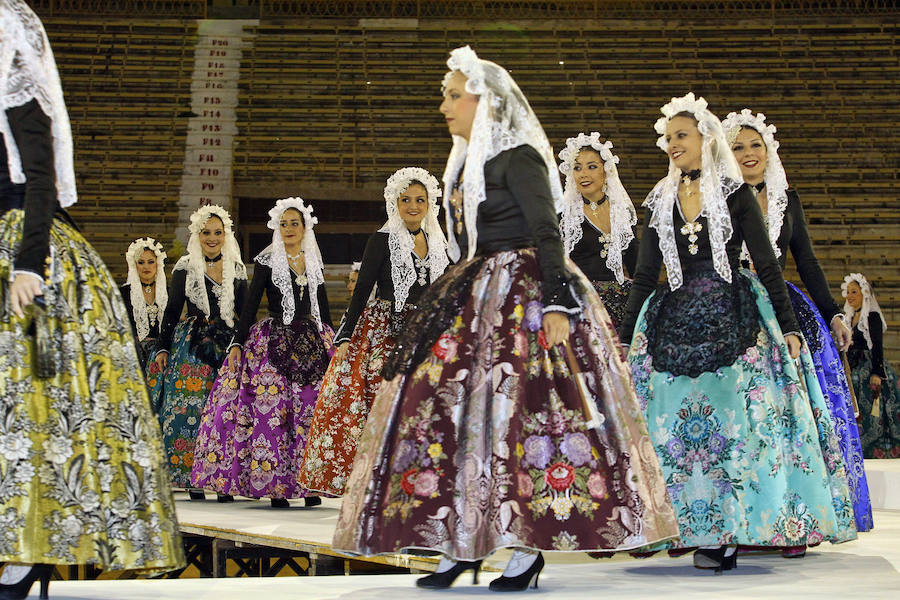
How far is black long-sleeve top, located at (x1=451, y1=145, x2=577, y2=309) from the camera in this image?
2646mm

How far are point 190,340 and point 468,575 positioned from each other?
11.2 ft

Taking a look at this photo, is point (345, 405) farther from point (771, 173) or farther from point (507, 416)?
point (507, 416)

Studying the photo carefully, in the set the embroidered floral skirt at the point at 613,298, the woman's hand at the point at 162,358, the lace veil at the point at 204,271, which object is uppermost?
the lace veil at the point at 204,271

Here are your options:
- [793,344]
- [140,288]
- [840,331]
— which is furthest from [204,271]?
[793,344]

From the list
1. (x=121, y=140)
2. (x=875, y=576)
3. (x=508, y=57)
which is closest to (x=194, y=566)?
(x=875, y=576)

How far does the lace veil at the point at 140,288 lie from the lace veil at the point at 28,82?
445cm

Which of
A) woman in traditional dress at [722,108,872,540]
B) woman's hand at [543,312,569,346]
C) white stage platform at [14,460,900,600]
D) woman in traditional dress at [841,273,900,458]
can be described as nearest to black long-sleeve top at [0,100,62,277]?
white stage platform at [14,460,900,600]

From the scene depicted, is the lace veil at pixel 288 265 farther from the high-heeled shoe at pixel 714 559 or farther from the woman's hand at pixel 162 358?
the high-heeled shoe at pixel 714 559

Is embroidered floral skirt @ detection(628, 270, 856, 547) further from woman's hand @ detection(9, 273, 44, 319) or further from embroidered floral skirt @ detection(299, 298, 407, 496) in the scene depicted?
embroidered floral skirt @ detection(299, 298, 407, 496)

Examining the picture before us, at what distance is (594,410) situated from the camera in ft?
8.59

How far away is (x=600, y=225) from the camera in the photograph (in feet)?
16.1

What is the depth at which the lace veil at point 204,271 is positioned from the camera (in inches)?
240

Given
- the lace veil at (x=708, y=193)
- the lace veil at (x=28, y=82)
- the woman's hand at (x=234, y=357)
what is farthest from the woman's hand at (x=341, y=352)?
the lace veil at (x=28, y=82)

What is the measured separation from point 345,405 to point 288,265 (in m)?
0.81
